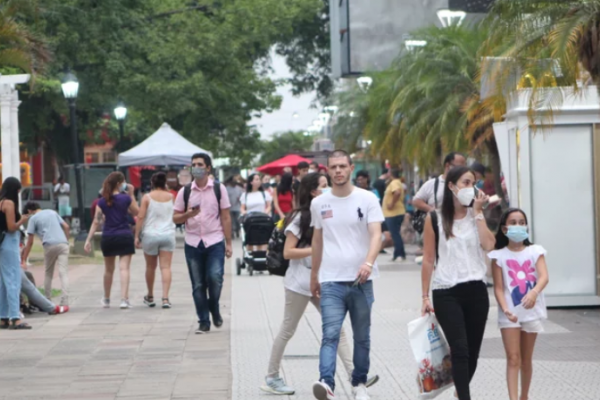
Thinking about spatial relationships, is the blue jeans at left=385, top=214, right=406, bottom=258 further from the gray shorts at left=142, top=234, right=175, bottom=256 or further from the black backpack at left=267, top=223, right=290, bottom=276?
the black backpack at left=267, top=223, right=290, bottom=276

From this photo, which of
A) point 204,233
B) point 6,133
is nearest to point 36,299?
point 204,233

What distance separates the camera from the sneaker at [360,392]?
26.5 feet

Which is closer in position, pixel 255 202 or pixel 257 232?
pixel 257 232

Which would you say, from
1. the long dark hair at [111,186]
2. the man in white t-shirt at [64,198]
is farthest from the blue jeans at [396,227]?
the man in white t-shirt at [64,198]

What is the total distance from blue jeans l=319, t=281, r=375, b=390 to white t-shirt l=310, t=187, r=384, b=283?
0.07 meters

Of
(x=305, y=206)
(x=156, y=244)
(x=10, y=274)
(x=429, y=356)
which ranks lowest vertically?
(x=429, y=356)

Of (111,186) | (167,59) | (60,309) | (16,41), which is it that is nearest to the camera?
(60,309)

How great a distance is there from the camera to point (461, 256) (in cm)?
739

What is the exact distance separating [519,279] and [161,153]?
76.7 feet

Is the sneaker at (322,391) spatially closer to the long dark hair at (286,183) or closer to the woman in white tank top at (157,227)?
the woman in white tank top at (157,227)

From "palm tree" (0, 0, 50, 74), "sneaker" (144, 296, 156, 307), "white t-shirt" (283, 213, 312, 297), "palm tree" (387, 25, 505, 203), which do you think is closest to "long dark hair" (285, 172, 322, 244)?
"white t-shirt" (283, 213, 312, 297)

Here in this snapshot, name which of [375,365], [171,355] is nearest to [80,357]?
[171,355]

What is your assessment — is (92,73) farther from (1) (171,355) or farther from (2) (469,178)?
(2) (469,178)

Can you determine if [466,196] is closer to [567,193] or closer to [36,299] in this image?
[567,193]
